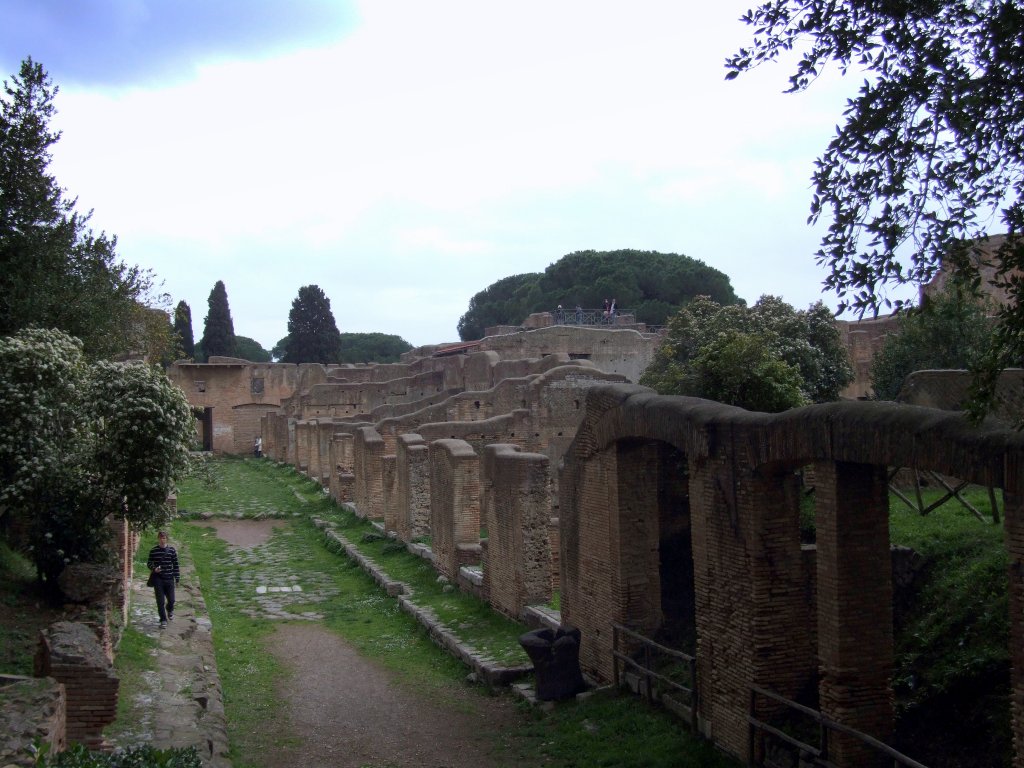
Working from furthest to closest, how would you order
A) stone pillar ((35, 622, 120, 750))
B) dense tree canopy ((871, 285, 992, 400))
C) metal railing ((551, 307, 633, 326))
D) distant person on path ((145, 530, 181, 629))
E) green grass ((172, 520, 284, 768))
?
metal railing ((551, 307, 633, 326)) < dense tree canopy ((871, 285, 992, 400)) < distant person on path ((145, 530, 181, 629)) < green grass ((172, 520, 284, 768)) < stone pillar ((35, 622, 120, 750))

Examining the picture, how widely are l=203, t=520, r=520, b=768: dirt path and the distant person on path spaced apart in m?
1.39

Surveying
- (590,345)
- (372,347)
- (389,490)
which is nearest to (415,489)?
(389,490)

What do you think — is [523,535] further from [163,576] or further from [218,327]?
[218,327]

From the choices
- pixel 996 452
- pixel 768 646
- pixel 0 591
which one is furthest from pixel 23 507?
pixel 996 452

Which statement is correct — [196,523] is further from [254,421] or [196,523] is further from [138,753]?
[254,421]

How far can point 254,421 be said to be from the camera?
48750mm

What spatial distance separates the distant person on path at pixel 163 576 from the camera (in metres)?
12.4

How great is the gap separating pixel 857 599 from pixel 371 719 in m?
5.09

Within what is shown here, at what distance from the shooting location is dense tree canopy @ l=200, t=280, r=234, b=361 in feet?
201

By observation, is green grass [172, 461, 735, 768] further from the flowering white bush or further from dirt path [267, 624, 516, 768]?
the flowering white bush

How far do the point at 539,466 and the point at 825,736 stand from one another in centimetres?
619

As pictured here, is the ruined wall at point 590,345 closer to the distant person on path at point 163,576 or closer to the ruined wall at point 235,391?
the ruined wall at point 235,391

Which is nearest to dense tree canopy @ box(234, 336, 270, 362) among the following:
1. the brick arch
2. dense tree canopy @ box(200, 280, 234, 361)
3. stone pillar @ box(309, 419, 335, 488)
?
dense tree canopy @ box(200, 280, 234, 361)

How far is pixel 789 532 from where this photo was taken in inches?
299
